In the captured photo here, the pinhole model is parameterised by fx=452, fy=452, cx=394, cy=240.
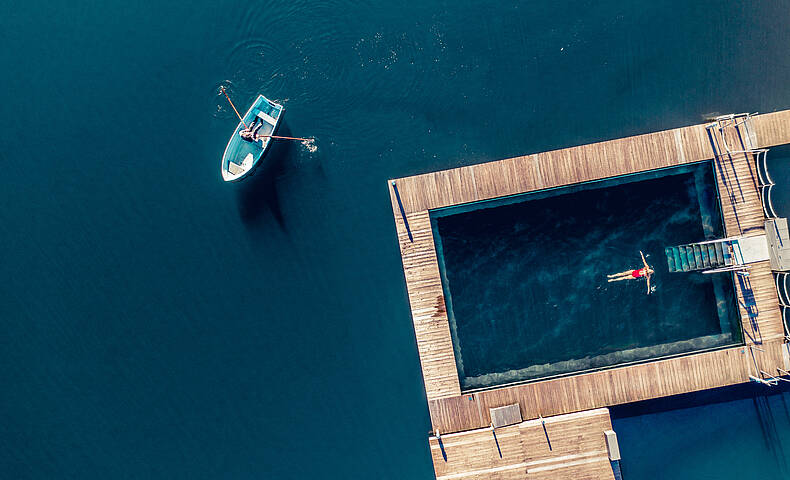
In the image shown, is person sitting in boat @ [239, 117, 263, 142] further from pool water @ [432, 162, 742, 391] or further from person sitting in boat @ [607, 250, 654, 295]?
person sitting in boat @ [607, 250, 654, 295]

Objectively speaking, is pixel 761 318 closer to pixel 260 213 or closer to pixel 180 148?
pixel 260 213

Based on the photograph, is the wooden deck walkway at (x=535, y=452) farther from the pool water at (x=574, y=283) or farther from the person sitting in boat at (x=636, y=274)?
the person sitting in boat at (x=636, y=274)

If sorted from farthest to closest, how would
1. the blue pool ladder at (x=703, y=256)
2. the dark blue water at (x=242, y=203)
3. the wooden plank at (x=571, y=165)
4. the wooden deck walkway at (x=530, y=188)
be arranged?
the dark blue water at (x=242, y=203) → the wooden plank at (x=571, y=165) → the wooden deck walkway at (x=530, y=188) → the blue pool ladder at (x=703, y=256)

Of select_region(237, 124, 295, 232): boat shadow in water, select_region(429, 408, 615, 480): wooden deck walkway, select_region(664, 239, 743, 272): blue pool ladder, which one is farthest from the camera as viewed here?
select_region(237, 124, 295, 232): boat shadow in water

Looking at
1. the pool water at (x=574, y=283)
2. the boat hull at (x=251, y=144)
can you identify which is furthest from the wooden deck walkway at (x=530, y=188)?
the boat hull at (x=251, y=144)

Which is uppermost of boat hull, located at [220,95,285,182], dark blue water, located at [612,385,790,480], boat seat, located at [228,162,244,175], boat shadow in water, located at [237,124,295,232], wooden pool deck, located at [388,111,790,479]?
boat hull, located at [220,95,285,182]

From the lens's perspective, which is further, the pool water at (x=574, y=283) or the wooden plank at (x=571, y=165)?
the pool water at (x=574, y=283)

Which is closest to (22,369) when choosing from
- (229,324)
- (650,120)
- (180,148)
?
(229,324)

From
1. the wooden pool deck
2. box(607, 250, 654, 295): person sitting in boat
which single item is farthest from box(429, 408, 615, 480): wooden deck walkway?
box(607, 250, 654, 295): person sitting in boat

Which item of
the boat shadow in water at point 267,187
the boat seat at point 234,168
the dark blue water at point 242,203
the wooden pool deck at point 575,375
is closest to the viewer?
the wooden pool deck at point 575,375
